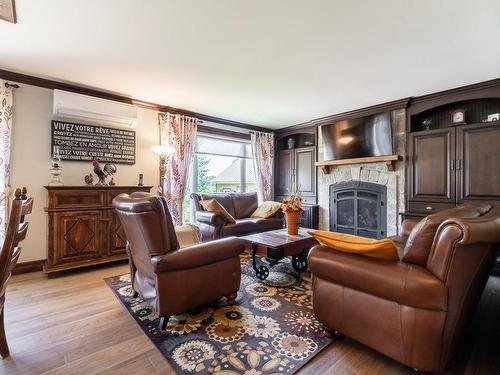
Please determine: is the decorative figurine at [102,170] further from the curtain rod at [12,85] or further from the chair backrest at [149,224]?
the chair backrest at [149,224]

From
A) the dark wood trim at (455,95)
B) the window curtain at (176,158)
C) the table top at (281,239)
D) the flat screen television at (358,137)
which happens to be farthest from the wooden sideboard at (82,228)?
the dark wood trim at (455,95)

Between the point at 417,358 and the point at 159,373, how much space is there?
1.44m

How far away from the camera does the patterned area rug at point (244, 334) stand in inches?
60.5

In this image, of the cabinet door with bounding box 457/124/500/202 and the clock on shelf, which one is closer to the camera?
the cabinet door with bounding box 457/124/500/202

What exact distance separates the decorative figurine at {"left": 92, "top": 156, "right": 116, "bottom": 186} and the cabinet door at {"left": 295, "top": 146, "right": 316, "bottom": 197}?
3.64 m

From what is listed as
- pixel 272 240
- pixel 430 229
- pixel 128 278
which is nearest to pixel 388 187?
pixel 272 240

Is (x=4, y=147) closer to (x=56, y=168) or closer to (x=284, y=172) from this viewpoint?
(x=56, y=168)

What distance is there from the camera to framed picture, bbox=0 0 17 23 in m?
1.85

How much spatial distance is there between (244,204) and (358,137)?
2.39 m

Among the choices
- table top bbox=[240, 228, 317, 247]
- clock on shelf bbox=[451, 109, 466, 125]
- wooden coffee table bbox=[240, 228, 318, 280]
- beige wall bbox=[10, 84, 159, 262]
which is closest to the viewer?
wooden coffee table bbox=[240, 228, 318, 280]

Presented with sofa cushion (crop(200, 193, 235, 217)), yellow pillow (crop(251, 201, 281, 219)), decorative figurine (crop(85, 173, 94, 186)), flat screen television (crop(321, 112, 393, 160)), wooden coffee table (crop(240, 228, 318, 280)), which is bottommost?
wooden coffee table (crop(240, 228, 318, 280))

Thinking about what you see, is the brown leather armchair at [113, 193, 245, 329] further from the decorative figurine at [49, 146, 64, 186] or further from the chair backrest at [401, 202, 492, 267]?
the decorative figurine at [49, 146, 64, 186]

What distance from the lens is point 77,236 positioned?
3139 mm

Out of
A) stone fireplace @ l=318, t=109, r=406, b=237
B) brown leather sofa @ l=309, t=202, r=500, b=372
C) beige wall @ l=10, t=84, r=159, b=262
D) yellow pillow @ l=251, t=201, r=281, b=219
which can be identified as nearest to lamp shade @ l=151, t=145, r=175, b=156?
beige wall @ l=10, t=84, r=159, b=262
